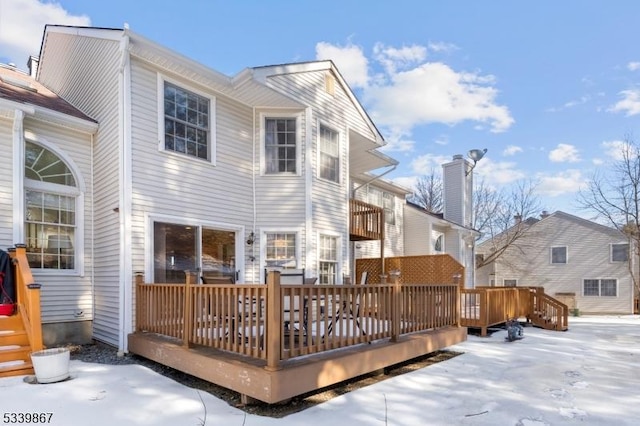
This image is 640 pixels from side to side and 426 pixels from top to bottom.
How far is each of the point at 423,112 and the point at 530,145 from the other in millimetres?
7760

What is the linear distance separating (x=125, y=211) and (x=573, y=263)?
23.9m

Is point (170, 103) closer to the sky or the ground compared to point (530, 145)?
closer to the ground

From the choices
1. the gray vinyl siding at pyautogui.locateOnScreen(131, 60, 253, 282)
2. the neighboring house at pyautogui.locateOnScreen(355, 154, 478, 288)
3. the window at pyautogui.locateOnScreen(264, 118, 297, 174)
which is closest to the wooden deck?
the gray vinyl siding at pyautogui.locateOnScreen(131, 60, 253, 282)

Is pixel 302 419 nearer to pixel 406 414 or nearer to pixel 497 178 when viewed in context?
pixel 406 414

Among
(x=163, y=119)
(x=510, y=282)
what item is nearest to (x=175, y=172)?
(x=163, y=119)

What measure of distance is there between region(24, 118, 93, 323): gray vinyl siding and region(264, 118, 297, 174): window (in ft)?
11.5

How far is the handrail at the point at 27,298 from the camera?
4.83 m

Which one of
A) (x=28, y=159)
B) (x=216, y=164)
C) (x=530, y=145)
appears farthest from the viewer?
(x=530, y=145)

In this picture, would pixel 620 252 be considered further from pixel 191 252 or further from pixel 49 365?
pixel 49 365

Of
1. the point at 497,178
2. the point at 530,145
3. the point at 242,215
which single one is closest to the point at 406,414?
the point at 242,215

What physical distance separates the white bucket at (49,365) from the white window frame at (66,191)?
2503 mm

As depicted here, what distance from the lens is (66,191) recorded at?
682 centimetres

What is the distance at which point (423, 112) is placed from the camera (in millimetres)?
27906

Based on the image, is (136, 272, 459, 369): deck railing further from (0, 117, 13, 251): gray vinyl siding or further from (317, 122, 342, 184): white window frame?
(317, 122, 342, 184): white window frame
